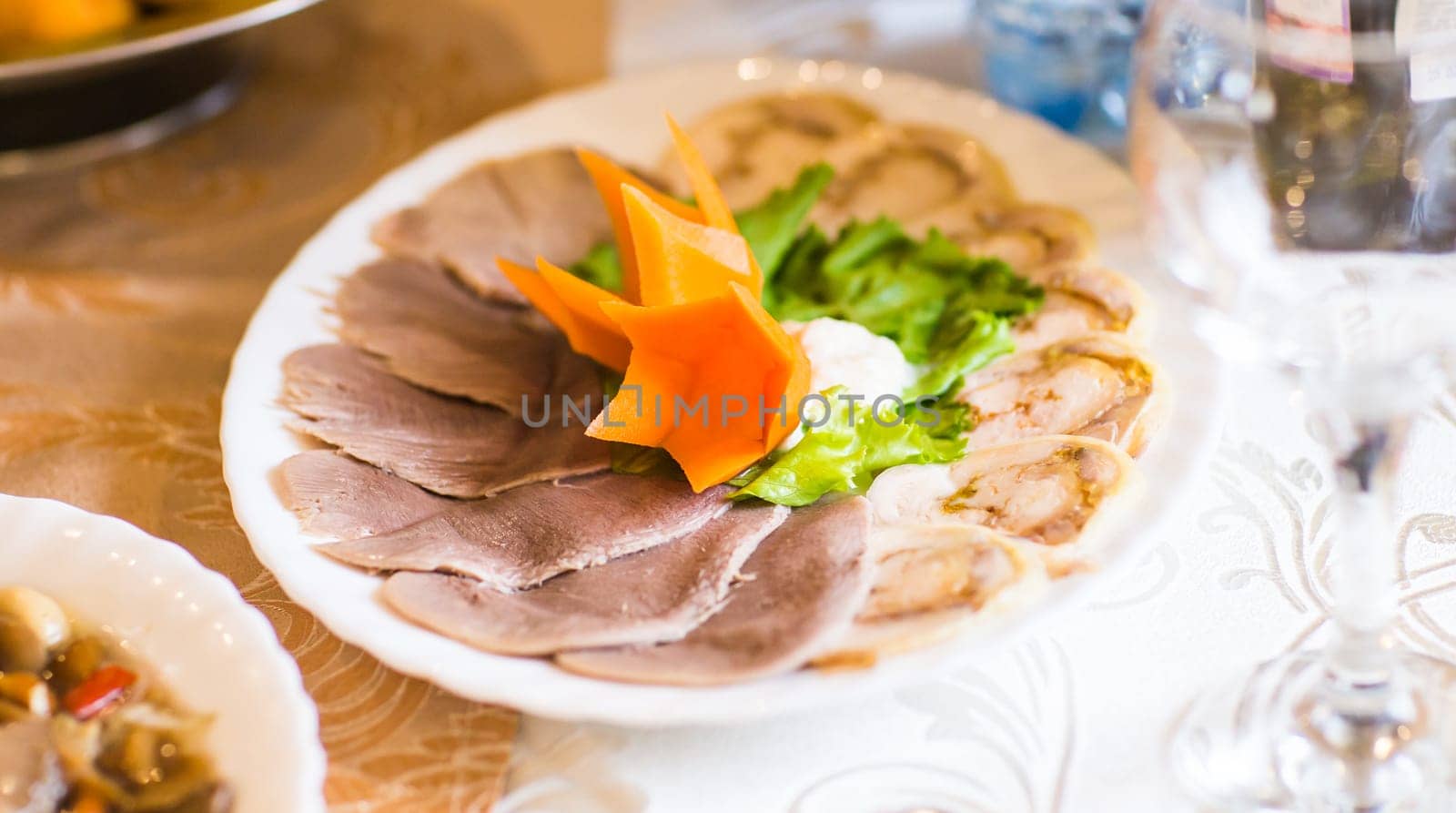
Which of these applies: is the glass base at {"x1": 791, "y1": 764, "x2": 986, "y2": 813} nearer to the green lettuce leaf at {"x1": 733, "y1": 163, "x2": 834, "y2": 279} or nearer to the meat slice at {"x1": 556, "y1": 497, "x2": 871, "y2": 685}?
the meat slice at {"x1": 556, "y1": 497, "x2": 871, "y2": 685}

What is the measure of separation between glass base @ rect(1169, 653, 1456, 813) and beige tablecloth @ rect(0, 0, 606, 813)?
0.69m

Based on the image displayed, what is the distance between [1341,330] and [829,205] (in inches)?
39.8

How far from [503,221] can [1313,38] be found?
1.27m

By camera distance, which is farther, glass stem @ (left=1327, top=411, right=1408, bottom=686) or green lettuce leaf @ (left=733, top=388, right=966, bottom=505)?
green lettuce leaf @ (left=733, top=388, right=966, bottom=505)

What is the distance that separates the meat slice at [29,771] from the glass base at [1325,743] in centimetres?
102

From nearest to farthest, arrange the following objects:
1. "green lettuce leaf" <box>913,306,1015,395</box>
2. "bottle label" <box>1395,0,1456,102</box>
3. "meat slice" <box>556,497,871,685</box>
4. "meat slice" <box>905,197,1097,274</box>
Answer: "bottle label" <box>1395,0,1456,102</box>, "meat slice" <box>556,497,871,685</box>, "green lettuce leaf" <box>913,306,1015,395</box>, "meat slice" <box>905,197,1097,274</box>

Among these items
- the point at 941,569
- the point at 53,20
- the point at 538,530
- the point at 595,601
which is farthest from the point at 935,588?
the point at 53,20

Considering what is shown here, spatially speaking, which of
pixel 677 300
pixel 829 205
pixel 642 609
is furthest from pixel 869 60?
pixel 642 609

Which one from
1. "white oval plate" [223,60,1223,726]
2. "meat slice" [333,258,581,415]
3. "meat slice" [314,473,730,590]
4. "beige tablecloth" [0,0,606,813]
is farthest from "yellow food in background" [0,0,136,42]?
"meat slice" [314,473,730,590]

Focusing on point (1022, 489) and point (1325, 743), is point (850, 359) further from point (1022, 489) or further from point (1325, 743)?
point (1325, 743)

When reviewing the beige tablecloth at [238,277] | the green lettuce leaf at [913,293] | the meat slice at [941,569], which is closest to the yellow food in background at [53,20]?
the beige tablecloth at [238,277]

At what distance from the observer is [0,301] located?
1.93 metres

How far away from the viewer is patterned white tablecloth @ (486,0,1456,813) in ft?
3.78

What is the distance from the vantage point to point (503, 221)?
1.90 m
